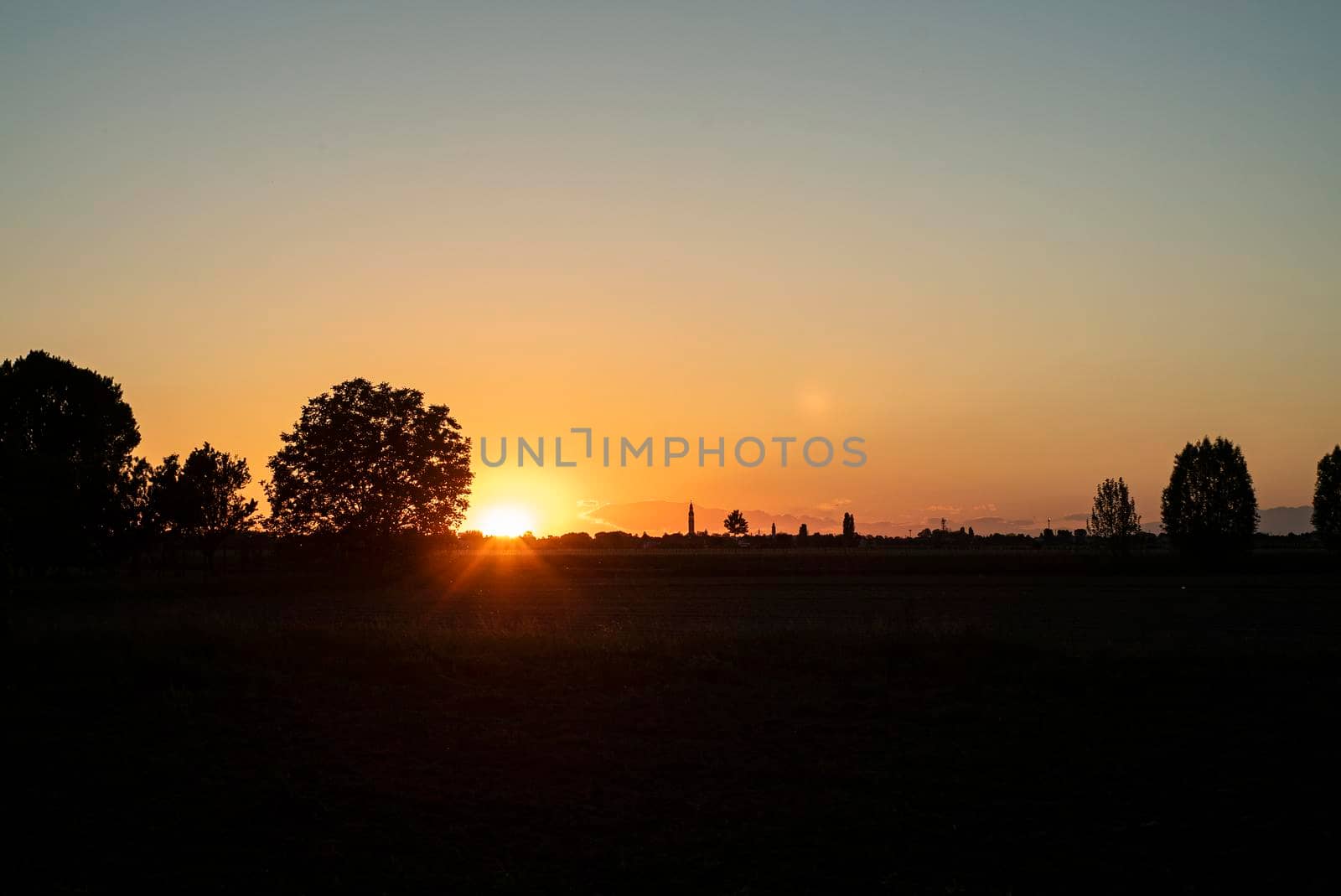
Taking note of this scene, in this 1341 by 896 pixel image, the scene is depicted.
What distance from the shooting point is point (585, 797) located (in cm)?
1425

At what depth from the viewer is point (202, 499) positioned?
8262 cm

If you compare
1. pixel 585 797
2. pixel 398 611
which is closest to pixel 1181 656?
pixel 585 797

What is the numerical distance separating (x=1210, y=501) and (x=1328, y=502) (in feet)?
69.0

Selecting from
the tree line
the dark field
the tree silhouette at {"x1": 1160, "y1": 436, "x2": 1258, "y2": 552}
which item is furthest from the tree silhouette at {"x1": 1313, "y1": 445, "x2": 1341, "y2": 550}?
the dark field

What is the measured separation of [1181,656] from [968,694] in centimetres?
556

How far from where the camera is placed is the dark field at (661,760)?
38.3ft

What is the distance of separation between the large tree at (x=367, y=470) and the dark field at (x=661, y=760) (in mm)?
46305

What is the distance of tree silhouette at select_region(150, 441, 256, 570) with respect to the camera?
79938 mm

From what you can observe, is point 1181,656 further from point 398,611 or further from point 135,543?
point 135,543

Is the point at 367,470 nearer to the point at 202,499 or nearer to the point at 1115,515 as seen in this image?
the point at 202,499

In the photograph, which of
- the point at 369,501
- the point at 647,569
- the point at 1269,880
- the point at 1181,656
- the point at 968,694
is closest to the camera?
the point at 1269,880

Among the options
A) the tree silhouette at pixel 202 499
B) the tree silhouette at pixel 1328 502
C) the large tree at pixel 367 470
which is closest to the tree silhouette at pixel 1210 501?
the tree silhouette at pixel 1328 502

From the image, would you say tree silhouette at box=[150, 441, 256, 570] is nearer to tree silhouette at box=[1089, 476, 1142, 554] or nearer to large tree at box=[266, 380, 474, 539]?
A: large tree at box=[266, 380, 474, 539]

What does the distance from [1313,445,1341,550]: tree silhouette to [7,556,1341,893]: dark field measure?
125521 millimetres
